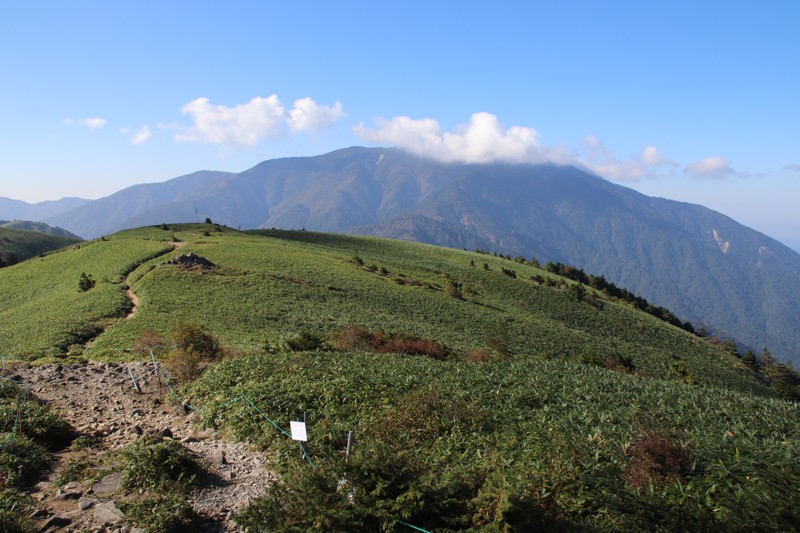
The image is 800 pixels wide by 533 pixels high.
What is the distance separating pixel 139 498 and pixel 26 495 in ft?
7.02

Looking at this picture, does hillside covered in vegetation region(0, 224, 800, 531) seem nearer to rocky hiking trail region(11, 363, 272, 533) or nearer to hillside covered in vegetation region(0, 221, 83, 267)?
rocky hiking trail region(11, 363, 272, 533)

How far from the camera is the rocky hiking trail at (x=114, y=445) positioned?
28.1 feet

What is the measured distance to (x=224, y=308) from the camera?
3622 centimetres

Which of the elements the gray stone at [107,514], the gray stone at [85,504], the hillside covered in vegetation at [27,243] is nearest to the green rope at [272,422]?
the gray stone at [107,514]

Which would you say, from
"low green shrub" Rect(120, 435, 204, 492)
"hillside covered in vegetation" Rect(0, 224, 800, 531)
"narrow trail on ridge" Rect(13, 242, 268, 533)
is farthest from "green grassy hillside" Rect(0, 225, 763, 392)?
"low green shrub" Rect(120, 435, 204, 492)

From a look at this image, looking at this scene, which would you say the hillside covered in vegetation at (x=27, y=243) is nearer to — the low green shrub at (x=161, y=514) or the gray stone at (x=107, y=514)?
the gray stone at (x=107, y=514)

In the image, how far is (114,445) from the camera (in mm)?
12383

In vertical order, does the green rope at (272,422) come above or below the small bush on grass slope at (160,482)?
above

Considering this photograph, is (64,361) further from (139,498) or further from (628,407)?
(628,407)

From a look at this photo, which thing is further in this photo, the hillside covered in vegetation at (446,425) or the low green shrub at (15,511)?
the low green shrub at (15,511)

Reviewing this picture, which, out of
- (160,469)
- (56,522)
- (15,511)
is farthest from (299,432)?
(15,511)

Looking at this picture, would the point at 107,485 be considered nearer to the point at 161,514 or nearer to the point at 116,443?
the point at 161,514

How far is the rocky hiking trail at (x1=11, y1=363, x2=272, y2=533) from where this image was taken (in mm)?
8555

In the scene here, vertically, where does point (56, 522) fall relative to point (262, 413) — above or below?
below
